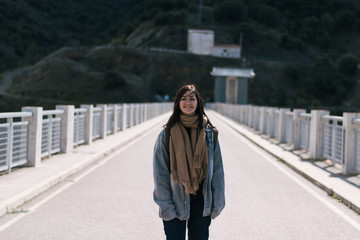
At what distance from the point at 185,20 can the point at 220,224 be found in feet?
466

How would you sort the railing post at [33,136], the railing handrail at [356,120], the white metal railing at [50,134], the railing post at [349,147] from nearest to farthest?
the railing handrail at [356,120]
the railing post at [349,147]
the railing post at [33,136]
the white metal railing at [50,134]

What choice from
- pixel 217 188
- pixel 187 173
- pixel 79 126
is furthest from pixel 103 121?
pixel 187 173

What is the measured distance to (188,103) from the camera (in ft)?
11.1

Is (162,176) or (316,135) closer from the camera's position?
(162,176)

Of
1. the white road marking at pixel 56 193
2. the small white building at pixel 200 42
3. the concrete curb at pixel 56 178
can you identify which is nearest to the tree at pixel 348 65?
the small white building at pixel 200 42

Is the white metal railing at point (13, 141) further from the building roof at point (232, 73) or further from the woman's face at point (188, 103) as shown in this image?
the building roof at point (232, 73)

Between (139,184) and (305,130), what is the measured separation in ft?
23.4

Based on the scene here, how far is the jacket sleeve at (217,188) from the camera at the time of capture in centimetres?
334

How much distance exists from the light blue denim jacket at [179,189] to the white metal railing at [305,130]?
10791mm

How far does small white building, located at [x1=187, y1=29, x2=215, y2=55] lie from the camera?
118 meters

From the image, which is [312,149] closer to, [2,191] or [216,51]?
[2,191]

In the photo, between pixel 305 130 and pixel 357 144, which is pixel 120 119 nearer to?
pixel 305 130

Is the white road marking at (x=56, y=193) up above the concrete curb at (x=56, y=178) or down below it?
below

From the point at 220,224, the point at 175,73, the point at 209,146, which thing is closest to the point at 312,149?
the point at 220,224
